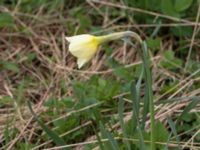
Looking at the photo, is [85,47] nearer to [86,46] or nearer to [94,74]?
[86,46]

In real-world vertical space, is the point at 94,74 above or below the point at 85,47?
below

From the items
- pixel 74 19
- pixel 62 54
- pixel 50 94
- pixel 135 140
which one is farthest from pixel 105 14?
pixel 135 140

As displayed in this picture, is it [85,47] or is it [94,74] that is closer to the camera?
[85,47]

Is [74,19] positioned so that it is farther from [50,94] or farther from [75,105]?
[75,105]

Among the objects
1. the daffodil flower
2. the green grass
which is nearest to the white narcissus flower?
the daffodil flower

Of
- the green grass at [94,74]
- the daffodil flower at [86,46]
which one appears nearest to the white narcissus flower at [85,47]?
the daffodil flower at [86,46]

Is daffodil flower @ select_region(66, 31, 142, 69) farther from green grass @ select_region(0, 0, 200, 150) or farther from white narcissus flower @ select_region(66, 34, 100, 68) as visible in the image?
green grass @ select_region(0, 0, 200, 150)

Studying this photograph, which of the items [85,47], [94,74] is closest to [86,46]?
[85,47]

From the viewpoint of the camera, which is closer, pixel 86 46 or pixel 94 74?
pixel 86 46
